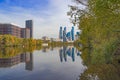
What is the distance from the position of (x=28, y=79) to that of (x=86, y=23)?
1163 centimetres

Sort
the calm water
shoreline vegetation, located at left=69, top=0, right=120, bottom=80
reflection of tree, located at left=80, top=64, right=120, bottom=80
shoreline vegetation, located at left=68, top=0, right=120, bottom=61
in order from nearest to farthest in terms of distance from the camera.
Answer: shoreline vegetation, located at left=68, top=0, right=120, bottom=61 < reflection of tree, located at left=80, top=64, right=120, bottom=80 < shoreline vegetation, located at left=69, top=0, right=120, bottom=80 < the calm water

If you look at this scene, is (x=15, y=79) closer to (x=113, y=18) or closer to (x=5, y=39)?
(x=113, y=18)

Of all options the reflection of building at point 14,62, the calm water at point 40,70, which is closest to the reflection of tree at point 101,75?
the calm water at point 40,70

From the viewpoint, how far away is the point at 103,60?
111 ft

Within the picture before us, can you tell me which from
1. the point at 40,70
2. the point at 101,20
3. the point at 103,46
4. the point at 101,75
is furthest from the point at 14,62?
the point at 101,20

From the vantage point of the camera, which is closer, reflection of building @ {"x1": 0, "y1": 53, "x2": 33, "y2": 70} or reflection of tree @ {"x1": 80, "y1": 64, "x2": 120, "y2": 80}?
reflection of tree @ {"x1": 80, "y1": 64, "x2": 120, "y2": 80}

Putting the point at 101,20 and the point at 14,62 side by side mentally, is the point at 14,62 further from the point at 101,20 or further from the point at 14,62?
the point at 101,20

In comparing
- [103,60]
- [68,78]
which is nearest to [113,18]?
[68,78]

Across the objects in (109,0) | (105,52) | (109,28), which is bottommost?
(105,52)

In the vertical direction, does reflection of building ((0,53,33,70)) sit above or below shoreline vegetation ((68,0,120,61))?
below

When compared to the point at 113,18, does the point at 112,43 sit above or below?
below

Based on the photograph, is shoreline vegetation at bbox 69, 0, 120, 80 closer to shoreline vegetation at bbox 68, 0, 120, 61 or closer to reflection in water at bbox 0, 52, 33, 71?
shoreline vegetation at bbox 68, 0, 120, 61

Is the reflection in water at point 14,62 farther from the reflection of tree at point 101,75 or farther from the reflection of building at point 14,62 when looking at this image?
the reflection of tree at point 101,75

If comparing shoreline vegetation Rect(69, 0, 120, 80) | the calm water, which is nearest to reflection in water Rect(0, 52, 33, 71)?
the calm water
